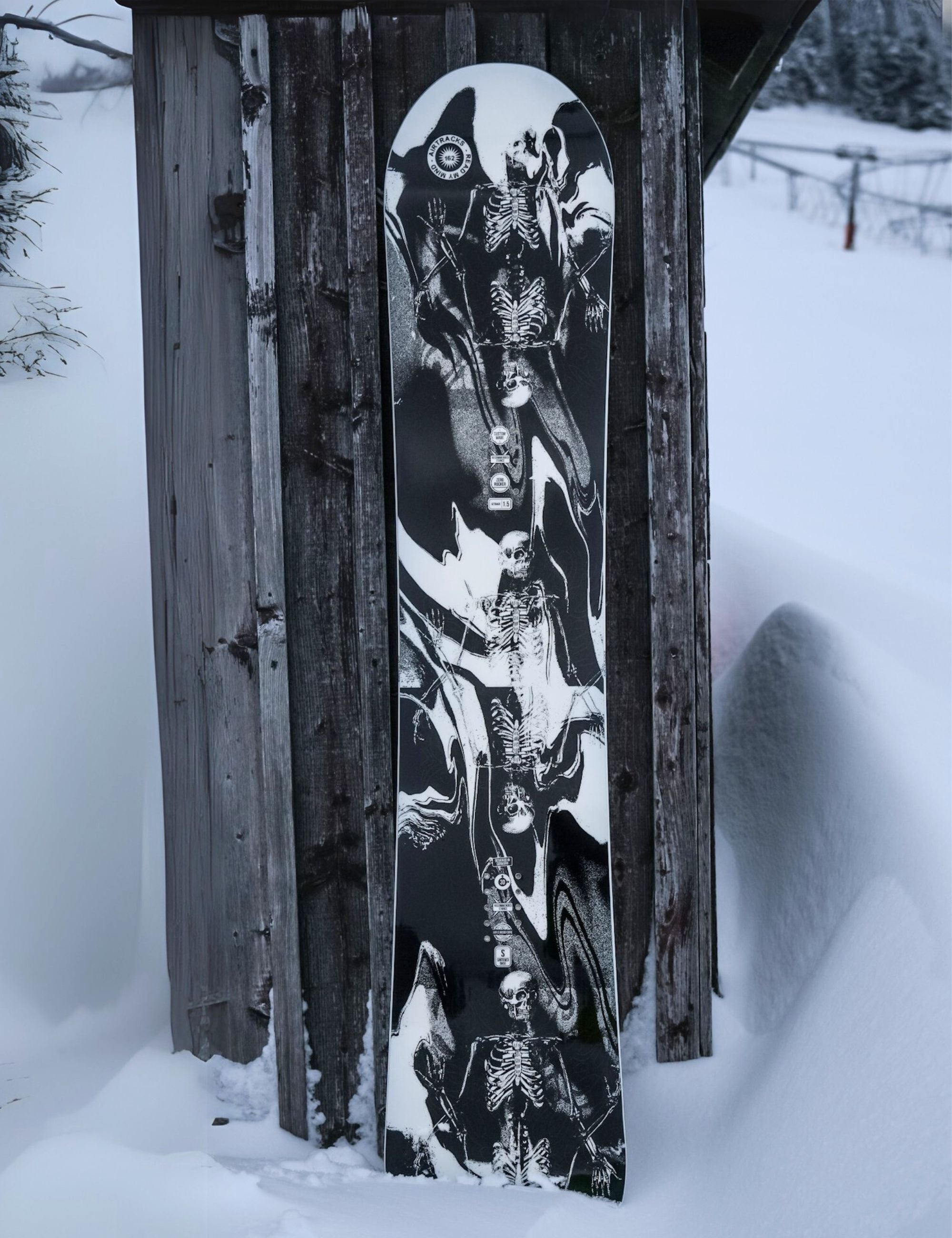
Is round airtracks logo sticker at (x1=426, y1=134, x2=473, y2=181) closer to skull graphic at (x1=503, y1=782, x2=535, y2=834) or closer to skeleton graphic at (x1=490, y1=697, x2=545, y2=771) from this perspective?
skeleton graphic at (x1=490, y1=697, x2=545, y2=771)

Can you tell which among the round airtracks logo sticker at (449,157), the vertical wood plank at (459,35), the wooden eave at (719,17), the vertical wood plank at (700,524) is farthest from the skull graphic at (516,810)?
the wooden eave at (719,17)

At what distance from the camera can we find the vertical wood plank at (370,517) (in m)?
1.49

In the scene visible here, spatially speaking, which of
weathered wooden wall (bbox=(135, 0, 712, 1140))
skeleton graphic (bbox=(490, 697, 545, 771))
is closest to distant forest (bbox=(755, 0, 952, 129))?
weathered wooden wall (bbox=(135, 0, 712, 1140))

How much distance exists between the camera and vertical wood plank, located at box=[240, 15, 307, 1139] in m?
1.48

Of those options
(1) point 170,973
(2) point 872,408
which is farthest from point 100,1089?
(2) point 872,408

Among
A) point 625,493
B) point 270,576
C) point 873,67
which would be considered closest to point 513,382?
point 625,493

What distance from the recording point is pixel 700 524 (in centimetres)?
160

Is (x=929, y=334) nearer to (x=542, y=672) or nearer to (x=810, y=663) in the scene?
(x=810, y=663)

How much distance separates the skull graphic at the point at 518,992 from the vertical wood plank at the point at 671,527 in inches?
10.3

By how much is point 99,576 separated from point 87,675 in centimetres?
47

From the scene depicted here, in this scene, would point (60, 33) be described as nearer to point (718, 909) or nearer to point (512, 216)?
point (512, 216)

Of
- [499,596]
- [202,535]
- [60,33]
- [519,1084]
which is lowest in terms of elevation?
[519,1084]

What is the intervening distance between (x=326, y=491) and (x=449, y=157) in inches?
25.2

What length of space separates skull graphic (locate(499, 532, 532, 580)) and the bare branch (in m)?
4.32
